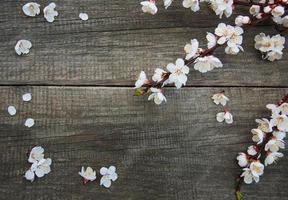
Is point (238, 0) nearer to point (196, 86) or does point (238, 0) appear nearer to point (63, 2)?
point (196, 86)

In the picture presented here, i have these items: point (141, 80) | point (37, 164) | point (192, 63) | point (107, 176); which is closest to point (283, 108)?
point (192, 63)

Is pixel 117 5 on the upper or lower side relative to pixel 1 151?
upper

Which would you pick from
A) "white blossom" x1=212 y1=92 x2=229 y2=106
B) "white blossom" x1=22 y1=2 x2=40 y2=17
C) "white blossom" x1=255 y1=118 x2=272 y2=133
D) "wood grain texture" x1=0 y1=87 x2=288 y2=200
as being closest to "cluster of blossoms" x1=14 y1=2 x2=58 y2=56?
"white blossom" x1=22 y1=2 x2=40 y2=17

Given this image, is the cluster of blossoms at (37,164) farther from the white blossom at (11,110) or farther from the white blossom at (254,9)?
the white blossom at (254,9)

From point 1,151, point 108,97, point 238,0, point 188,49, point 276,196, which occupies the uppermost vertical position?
point 238,0

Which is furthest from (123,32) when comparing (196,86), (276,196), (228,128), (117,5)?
(276,196)

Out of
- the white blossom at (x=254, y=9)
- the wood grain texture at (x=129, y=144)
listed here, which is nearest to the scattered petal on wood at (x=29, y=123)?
the wood grain texture at (x=129, y=144)

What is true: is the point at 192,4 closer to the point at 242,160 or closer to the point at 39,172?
the point at 242,160
